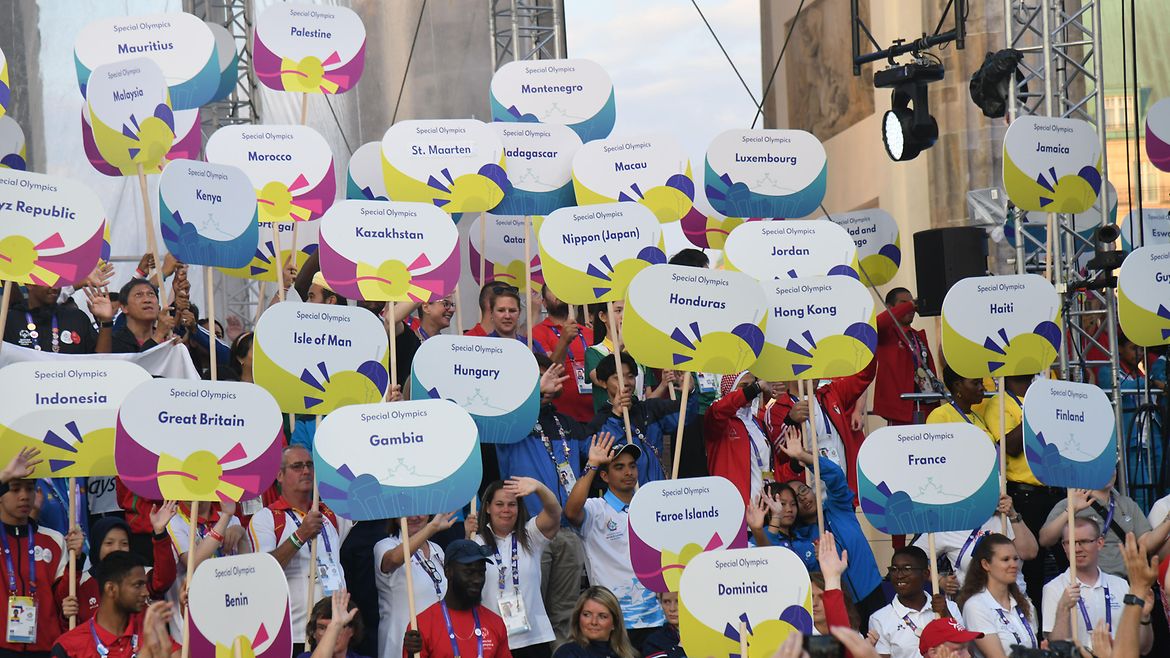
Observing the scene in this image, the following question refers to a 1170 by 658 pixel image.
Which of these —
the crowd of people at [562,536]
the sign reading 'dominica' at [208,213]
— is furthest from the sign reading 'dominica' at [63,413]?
the sign reading 'dominica' at [208,213]

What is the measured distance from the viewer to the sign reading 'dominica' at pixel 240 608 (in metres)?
6.45

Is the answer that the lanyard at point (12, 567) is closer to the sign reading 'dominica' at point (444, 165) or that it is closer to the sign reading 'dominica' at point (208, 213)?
the sign reading 'dominica' at point (208, 213)

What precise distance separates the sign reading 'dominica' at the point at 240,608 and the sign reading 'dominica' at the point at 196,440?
0.35 metres

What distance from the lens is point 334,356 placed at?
767 cm

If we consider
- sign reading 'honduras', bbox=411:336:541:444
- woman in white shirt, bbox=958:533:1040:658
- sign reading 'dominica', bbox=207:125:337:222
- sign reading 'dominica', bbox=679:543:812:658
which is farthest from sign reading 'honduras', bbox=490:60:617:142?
sign reading 'dominica', bbox=679:543:812:658

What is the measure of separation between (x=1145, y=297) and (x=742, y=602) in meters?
3.54

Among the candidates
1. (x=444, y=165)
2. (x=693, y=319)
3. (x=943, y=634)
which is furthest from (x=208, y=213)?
(x=943, y=634)

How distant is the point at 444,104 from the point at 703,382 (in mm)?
5397

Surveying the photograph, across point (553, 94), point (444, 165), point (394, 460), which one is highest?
point (553, 94)

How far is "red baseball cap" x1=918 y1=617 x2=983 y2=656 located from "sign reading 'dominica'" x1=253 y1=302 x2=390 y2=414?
8.61 feet

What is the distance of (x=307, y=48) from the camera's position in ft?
33.1

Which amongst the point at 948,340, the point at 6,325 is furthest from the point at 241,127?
Answer: the point at 948,340

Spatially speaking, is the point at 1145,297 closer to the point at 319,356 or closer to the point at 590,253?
the point at 590,253

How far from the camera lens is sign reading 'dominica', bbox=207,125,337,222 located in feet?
29.7
